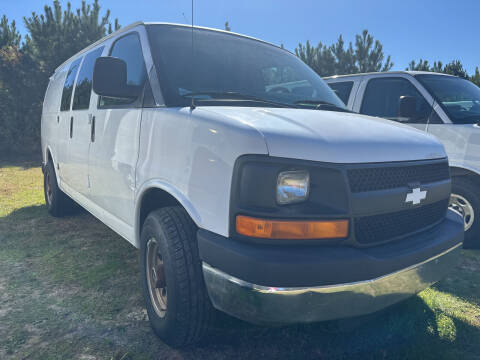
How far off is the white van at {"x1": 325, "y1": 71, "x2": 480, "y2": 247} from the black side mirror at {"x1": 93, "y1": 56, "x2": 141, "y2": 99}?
3151mm

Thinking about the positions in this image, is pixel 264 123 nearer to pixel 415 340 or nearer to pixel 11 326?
pixel 415 340

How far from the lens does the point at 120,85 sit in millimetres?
2457

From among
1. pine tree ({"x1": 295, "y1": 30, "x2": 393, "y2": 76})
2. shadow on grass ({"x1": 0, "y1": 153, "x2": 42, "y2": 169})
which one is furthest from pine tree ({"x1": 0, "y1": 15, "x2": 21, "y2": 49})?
pine tree ({"x1": 295, "y1": 30, "x2": 393, "y2": 76})

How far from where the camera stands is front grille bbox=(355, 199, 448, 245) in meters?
1.77

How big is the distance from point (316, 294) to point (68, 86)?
4.13 metres

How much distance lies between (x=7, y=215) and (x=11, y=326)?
3.49 meters

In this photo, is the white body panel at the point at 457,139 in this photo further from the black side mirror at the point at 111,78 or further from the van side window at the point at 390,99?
the black side mirror at the point at 111,78

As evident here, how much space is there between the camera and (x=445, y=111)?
14.1 ft

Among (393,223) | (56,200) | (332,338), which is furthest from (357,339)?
(56,200)

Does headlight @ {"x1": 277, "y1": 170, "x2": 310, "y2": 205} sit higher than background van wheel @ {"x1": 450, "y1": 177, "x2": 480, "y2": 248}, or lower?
higher

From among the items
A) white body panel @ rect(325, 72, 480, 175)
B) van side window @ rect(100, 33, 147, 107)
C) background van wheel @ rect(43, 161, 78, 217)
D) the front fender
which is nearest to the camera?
the front fender

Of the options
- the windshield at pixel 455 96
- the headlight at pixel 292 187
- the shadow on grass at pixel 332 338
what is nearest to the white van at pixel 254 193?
the headlight at pixel 292 187

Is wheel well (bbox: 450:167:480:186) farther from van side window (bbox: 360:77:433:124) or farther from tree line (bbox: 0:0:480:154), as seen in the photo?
tree line (bbox: 0:0:480:154)

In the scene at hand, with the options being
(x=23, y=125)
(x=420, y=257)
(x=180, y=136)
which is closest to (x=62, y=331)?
(x=180, y=136)
